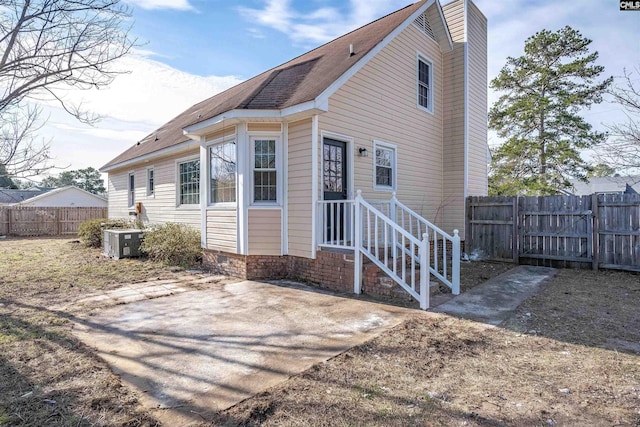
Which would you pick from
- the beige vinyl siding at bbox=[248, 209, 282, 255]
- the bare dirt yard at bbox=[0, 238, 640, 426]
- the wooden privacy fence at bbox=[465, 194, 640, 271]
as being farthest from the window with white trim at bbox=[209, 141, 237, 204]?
the wooden privacy fence at bbox=[465, 194, 640, 271]

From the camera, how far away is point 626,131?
9570 mm

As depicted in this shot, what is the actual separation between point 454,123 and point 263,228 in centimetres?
694

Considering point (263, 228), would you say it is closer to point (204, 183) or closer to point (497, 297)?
point (204, 183)

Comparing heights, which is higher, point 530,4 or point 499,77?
point 499,77

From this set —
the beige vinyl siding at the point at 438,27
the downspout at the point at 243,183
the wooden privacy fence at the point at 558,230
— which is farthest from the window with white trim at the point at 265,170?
the beige vinyl siding at the point at 438,27

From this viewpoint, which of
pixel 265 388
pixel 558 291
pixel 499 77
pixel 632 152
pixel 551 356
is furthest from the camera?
pixel 499 77

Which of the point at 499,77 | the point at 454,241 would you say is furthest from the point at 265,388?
the point at 499,77

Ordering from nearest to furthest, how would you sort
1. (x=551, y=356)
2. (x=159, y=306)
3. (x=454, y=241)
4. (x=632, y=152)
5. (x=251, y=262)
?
(x=551, y=356) → (x=159, y=306) → (x=454, y=241) → (x=251, y=262) → (x=632, y=152)

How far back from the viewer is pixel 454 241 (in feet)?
19.3

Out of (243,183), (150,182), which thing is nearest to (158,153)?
(150,182)

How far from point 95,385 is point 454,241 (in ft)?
16.9

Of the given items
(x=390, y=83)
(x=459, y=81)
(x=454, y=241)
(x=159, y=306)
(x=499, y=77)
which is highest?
(x=499, y=77)

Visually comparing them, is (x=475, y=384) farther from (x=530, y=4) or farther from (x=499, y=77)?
(x=499, y=77)

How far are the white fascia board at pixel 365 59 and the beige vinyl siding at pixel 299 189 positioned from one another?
0.64 metres
